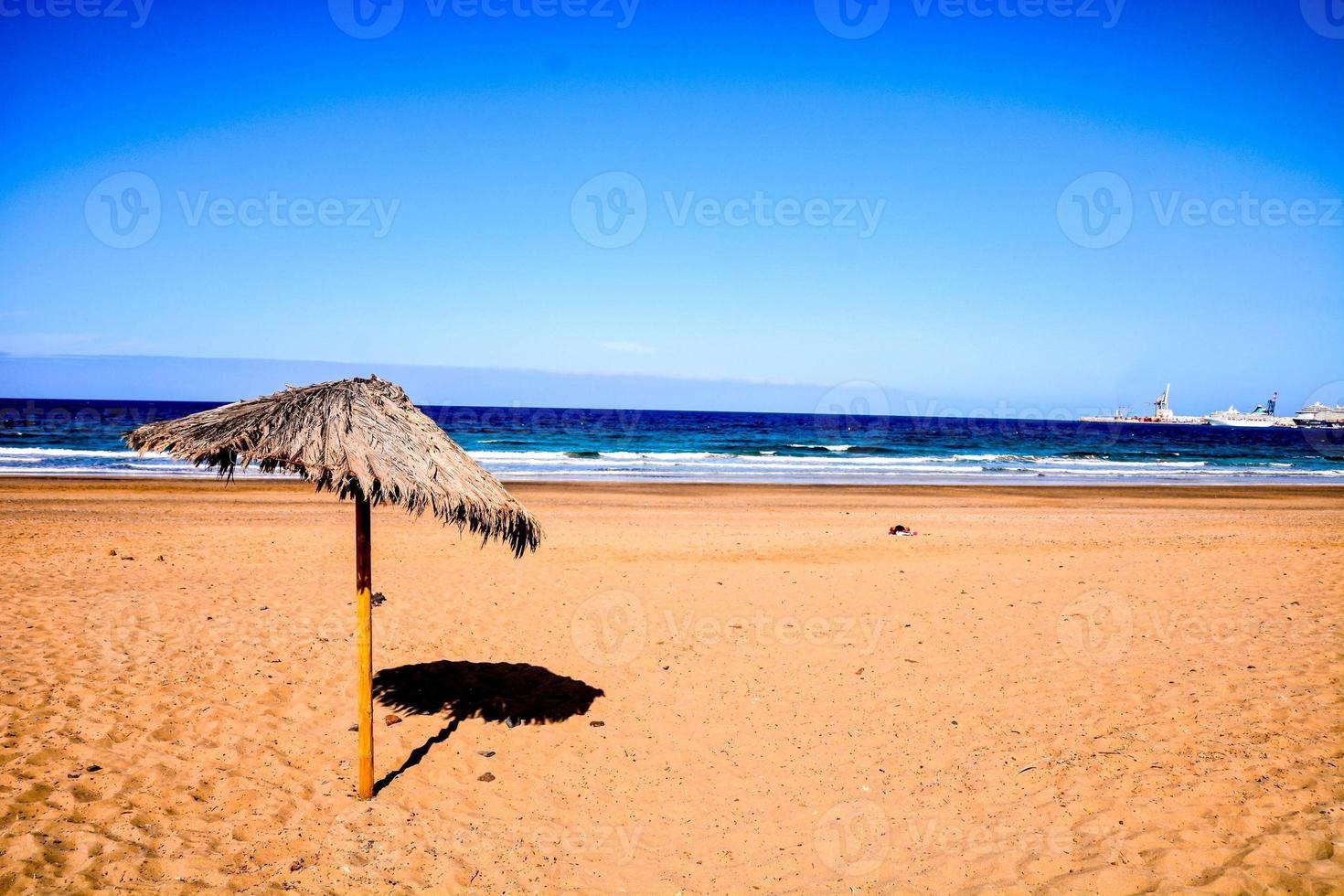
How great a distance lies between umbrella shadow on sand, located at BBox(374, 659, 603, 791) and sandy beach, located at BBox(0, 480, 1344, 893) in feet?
0.12

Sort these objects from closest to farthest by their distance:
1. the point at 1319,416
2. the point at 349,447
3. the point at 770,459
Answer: the point at 349,447 < the point at 770,459 < the point at 1319,416

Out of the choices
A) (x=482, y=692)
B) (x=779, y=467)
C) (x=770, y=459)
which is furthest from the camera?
(x=770, y=459)

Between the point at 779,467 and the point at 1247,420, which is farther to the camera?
the point at 1247,420

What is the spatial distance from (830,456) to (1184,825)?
3872 centimetres

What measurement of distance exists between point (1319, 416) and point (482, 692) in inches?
6794

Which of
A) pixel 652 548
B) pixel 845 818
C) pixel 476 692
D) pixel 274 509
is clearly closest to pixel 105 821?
pixel 476 692

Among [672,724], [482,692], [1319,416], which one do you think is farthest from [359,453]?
[1319,416]

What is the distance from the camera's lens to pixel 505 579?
34.2ft

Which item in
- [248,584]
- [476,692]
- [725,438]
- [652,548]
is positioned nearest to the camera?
[476,692]

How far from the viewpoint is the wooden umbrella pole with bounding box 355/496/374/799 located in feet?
14.7

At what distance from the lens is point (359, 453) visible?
4.41 metres

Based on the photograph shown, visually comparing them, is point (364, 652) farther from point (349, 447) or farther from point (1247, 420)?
point (1247, 420)

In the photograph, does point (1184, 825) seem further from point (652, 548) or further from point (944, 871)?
point (652, 548)

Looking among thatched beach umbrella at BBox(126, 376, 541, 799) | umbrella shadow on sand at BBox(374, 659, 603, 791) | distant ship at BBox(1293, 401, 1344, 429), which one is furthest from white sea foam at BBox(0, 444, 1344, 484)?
distant ship at BBox(1293, 401, 1344, 429)
